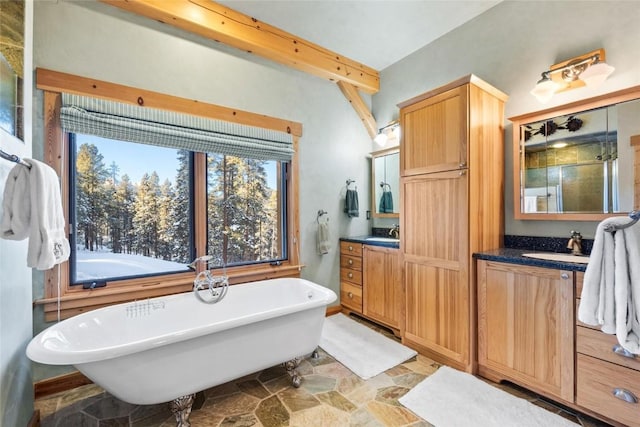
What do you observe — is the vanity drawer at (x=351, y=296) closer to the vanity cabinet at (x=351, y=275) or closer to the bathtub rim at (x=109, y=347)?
the vanity cabinet at (x=351, y=275)

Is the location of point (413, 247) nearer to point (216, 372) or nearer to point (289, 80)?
point (216, 372)

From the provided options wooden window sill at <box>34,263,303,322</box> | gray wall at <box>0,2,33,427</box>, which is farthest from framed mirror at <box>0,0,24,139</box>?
wooden window sill at <box>34,263,303,322</box>

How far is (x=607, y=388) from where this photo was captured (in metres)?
1.49

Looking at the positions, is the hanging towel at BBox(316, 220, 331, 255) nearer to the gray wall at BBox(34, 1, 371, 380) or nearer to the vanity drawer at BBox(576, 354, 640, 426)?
the gray wall at BBox(34, 1, 371, 380)

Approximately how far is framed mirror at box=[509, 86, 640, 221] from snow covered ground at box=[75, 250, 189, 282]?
9.96 feet

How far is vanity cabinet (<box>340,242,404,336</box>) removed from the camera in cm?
272

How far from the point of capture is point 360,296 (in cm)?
315

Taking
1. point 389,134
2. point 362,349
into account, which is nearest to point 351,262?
point 362,349

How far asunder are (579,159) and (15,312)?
356 cm

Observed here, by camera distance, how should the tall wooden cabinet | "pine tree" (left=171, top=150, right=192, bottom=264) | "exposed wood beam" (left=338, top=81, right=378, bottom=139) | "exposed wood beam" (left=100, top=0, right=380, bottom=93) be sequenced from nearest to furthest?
the tall wooden cabinet
"exposed wood beam" (left=100, top=0, right=380, bottom=93)
"pine tree" (left=171, top=150, right=192, bottom=264)
"exposed wood beam" (left=338, top=81, right=378, bottom=139)

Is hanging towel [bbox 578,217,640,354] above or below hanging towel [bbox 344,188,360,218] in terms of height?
below

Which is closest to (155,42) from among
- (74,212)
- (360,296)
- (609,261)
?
(74,212)

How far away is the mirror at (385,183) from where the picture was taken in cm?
332

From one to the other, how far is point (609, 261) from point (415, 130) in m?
1.57
